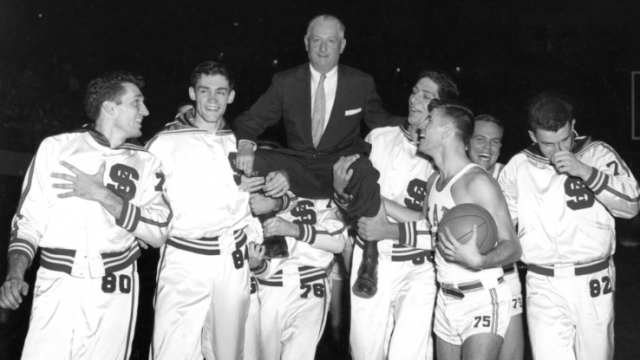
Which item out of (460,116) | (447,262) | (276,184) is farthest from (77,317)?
(460,116)

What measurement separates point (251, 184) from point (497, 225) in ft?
5.78

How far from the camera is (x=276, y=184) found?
4.57 meters

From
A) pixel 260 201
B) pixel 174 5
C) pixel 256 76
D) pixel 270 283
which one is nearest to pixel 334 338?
pixel 270 283

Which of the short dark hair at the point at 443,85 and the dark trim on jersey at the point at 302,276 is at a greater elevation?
the short dark hair at the point at 443,85

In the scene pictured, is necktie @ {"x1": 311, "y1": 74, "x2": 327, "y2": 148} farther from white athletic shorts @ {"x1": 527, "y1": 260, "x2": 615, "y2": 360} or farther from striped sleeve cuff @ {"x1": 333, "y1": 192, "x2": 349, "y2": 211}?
white athletic shorts @ {"x1": 527, "y1": 260, "x2": 615, "y2": 360}

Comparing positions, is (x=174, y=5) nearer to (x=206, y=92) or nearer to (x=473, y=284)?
(x=206, y=92)

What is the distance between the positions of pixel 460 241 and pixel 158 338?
214 centimetres

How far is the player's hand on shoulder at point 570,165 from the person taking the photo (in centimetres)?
438

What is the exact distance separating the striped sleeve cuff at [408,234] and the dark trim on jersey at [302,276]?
850 mm

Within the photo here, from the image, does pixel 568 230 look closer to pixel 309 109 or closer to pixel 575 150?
pixel 575 150

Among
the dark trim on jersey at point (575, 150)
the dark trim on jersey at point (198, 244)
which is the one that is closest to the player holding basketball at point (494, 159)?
the dark trim on jersey at point (575, 150)

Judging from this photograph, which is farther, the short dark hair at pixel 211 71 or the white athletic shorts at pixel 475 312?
the short dark hair at pixel 211 71

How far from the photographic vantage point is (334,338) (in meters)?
7.18

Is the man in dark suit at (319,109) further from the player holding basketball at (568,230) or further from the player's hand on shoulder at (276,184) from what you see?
the player holding basketball at (568,230)
